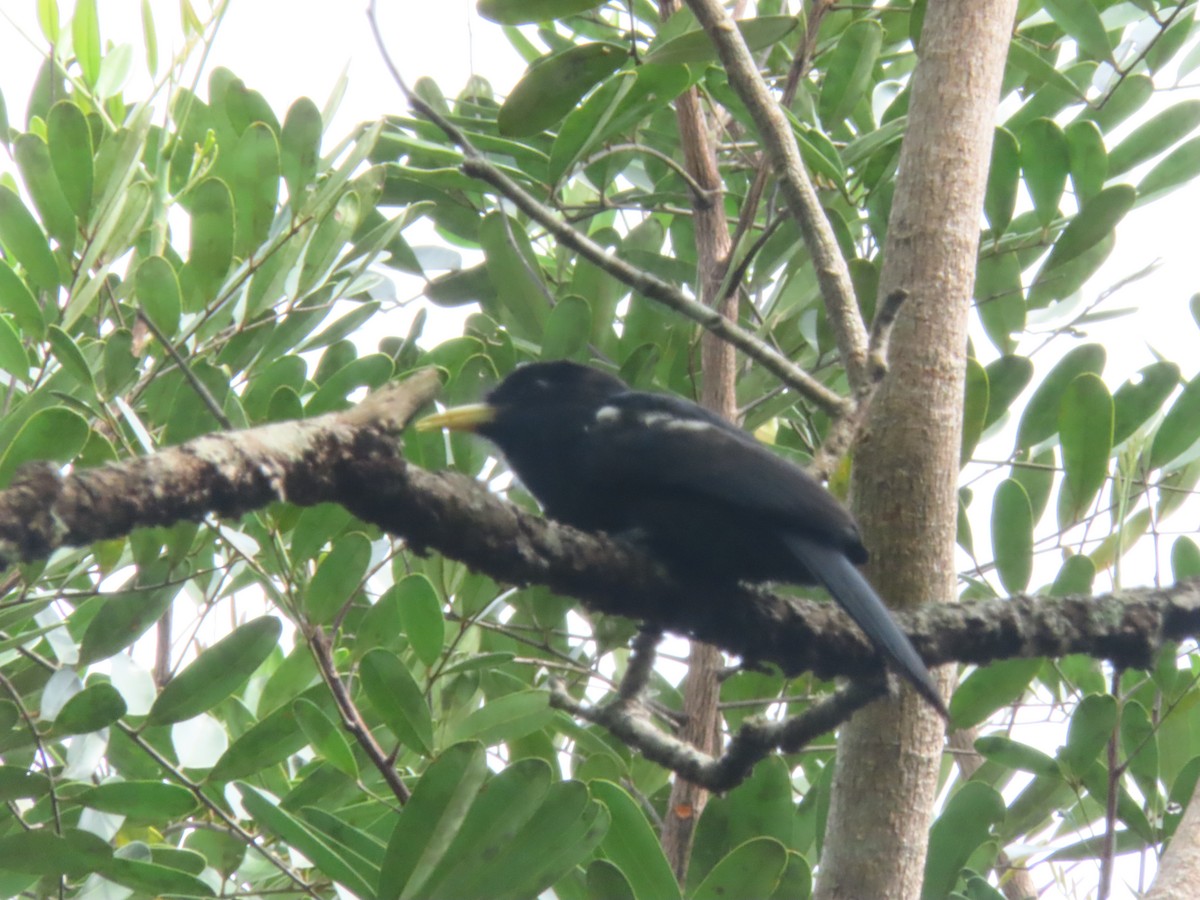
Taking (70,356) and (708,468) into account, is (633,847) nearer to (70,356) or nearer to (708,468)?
(708,468)

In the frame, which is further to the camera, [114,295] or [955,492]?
[114,295]

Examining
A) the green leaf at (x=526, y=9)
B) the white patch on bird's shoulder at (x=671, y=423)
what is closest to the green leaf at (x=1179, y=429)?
the white patch on bird's shoulder at (x=671, y=423)

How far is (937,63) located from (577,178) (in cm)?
190

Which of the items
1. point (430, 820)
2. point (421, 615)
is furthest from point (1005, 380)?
point (430, 820)

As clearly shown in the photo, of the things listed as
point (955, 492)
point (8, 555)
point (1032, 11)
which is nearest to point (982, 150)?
point (955, 492)

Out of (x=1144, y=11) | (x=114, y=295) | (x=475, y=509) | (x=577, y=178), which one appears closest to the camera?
(x=475, y=509)

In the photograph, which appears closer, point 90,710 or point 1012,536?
point 90,710

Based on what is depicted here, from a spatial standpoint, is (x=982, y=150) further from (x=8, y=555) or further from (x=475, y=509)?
(x=8, y=555)

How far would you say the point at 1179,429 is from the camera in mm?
3068

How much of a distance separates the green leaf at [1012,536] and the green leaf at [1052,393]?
12.5 inches

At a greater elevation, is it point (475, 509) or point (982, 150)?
point (982, 150)

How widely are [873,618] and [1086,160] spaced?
1.58 metres

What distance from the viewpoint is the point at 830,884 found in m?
2.47

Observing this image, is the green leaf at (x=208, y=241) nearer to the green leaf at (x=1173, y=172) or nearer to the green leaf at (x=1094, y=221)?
the green leaf at (x=1094, y=221)
